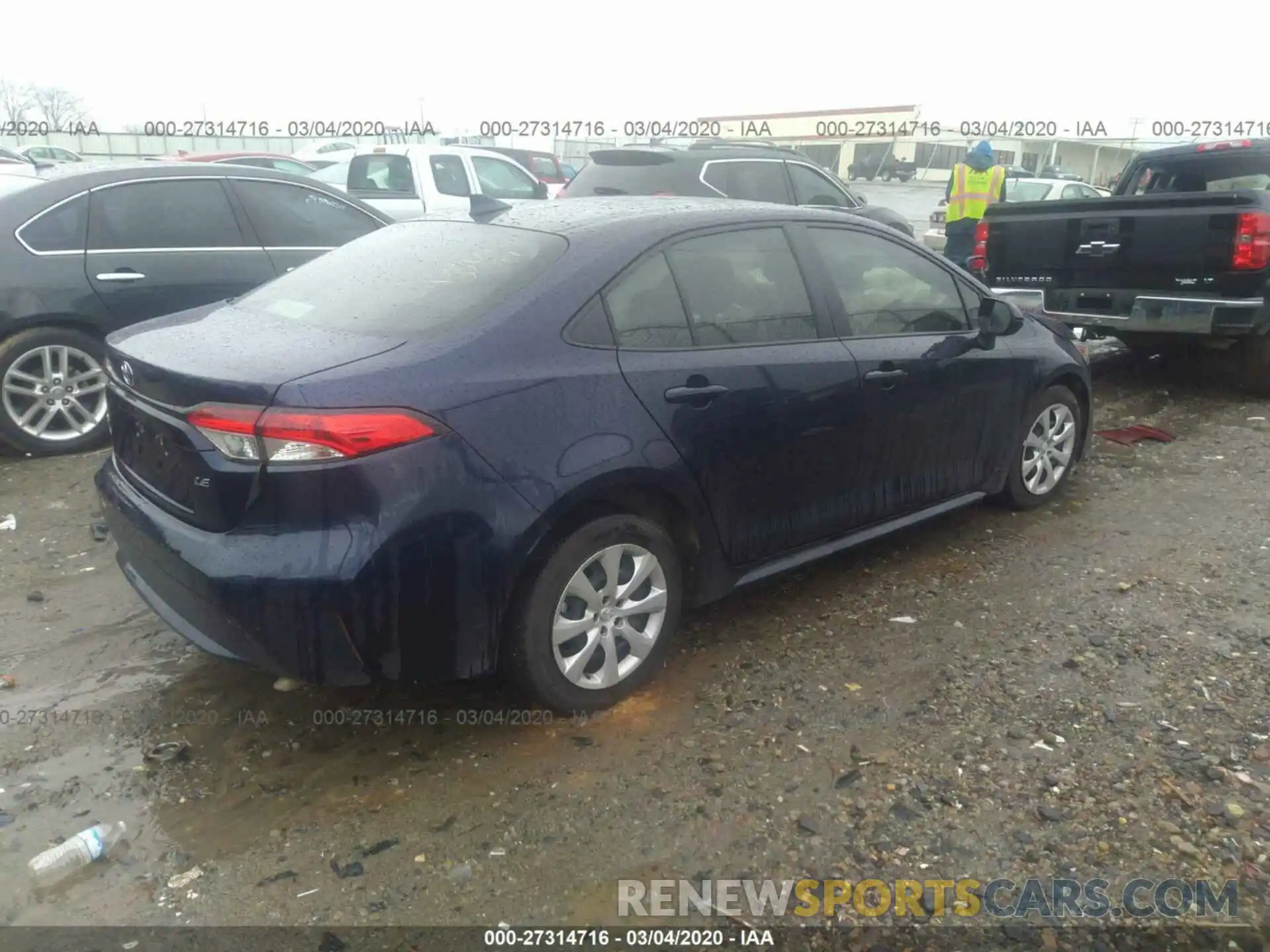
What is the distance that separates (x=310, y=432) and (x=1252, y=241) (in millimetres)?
6179

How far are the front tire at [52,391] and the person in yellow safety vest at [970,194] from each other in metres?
7.48

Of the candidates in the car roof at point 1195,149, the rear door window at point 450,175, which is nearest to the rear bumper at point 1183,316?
the car roof at point 1195,149

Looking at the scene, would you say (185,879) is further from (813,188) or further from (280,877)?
(813,188)

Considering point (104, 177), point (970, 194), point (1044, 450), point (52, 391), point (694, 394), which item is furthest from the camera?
point (970, 194)

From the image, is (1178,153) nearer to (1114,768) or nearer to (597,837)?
(1114,768)

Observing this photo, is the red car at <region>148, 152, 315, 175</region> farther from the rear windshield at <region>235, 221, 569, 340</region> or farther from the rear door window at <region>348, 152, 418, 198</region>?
the rear windshield at <region>235, 221, 569, 340</region>

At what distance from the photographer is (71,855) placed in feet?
8.59

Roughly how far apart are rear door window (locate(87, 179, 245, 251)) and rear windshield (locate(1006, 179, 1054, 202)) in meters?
12.9

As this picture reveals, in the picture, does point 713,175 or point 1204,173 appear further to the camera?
point 713,175

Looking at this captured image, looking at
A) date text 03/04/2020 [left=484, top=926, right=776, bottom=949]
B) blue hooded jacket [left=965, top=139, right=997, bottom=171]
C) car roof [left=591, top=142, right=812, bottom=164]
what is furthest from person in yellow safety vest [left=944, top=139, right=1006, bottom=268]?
date text 03/04/2020 [left=484, top=926, right=776, bottom=949]

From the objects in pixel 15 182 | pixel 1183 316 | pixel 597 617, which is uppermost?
pixel 15 182

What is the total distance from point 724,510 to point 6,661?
258 cm

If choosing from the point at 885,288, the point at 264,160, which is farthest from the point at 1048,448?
the point at 264,160

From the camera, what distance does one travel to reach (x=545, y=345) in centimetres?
304
